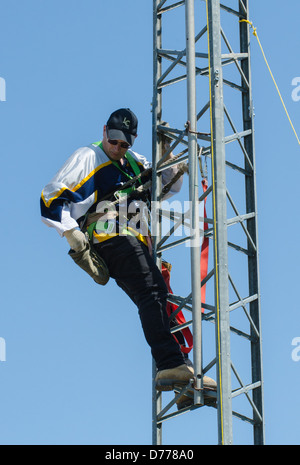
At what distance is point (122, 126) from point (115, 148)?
0.21m

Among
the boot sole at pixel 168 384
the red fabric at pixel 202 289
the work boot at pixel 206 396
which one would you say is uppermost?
the red fabric at pixel 202 289

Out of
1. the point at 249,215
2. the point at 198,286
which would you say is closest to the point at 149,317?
the point at 198,286

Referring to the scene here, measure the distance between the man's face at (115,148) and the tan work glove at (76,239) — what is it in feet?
3.06

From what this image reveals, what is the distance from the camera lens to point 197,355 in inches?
378

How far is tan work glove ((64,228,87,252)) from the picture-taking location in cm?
998

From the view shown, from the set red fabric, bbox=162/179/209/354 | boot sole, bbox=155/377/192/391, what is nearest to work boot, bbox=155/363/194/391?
boot sole, bbox=155/377/192/391

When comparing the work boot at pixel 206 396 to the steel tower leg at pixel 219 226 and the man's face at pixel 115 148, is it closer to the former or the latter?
the steel tower leg at pixel 219 226

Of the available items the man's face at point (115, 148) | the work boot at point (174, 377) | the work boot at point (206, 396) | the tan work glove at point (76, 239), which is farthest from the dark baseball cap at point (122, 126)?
the work boot at point (206, 396)

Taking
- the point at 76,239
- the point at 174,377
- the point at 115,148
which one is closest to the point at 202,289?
the point at 174,377

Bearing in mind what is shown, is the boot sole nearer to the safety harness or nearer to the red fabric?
the red fabric

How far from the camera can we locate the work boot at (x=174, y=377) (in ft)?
31.7

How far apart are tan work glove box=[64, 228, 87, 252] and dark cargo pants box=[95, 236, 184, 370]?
0.33 metres

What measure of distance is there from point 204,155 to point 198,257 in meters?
1.00
